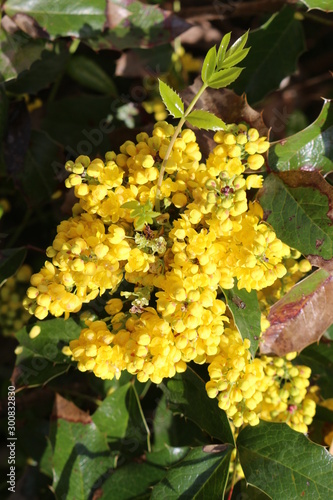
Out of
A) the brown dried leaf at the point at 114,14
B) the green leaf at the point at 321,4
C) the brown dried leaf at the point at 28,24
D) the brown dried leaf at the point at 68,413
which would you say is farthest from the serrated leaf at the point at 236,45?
the brown dried leaf at the point at 68,413

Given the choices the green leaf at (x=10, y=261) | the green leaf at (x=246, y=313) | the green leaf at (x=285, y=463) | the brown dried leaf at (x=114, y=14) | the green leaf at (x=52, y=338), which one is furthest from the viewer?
the brown dried leaf at (x=114, y=14)

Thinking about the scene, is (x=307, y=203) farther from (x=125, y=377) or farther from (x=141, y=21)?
(x=141, y=21)

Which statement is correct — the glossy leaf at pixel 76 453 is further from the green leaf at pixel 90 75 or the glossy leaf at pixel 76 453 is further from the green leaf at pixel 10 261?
the green leaf at pixel 90 75

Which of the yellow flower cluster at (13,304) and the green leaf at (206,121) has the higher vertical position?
the green leaf at (206,121)

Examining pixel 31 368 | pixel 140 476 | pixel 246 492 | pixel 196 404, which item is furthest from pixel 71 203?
pixel 246 492

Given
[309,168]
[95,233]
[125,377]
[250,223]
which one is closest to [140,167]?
[95,233]
